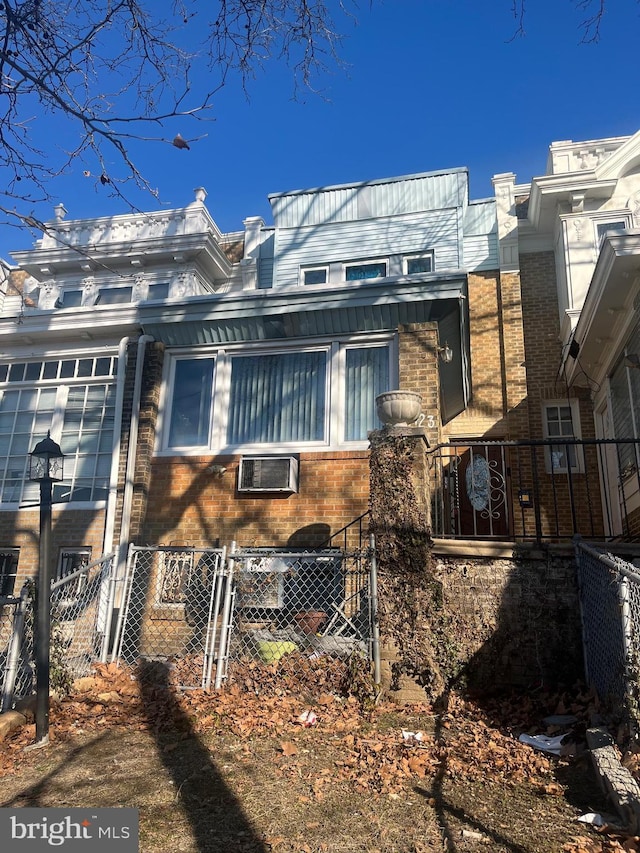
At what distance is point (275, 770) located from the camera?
389cm

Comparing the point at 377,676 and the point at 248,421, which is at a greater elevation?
the point at 248,421

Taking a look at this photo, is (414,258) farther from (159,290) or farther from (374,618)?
(374,618)

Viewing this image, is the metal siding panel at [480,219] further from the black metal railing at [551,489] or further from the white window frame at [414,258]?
the black metal railing at [551,489]

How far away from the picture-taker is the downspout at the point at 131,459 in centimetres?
774

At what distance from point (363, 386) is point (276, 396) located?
3.88ft

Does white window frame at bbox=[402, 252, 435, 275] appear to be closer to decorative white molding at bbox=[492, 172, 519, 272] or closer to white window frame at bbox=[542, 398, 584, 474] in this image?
decorative white molding at bbox=[492, 172, 519, 272]

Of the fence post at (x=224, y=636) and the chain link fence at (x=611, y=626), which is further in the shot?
the fence post at (x=224, y=636)

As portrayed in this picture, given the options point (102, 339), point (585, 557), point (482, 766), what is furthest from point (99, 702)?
point (102, 339)

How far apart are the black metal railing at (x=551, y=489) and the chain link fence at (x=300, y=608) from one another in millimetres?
1656

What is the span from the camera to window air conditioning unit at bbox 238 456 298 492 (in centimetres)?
768

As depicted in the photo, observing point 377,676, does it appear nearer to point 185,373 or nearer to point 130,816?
point 130,816

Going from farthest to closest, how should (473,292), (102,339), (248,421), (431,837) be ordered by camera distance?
(473,292)
(102,339)
(248,421)
(431,837)

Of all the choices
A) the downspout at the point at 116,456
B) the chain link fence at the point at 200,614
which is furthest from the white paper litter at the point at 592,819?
the downspout at the point at 116,456

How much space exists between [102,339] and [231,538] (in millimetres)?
3638
